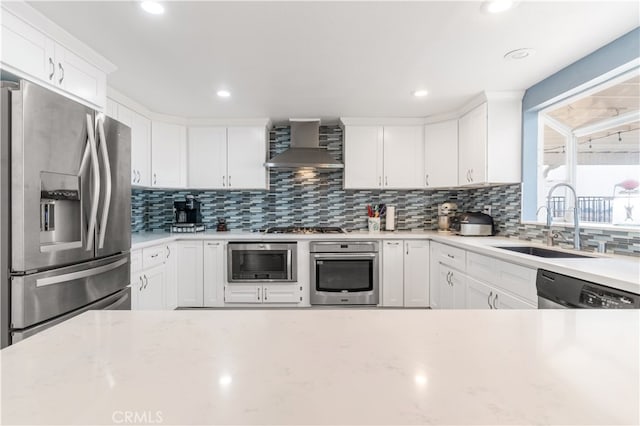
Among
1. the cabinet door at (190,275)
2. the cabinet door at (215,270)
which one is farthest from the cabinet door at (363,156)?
the cabinet door at (190,275)

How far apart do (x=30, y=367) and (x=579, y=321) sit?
1.13 m

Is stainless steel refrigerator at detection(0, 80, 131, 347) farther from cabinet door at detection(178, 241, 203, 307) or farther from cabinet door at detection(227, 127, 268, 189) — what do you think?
cabinet door at detection(227, 127, 268, 189)

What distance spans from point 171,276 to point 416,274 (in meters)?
2.66

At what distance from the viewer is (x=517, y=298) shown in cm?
205

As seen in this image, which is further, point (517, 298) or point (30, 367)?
point (517, 298)

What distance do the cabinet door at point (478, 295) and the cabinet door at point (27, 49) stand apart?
320 centimetres

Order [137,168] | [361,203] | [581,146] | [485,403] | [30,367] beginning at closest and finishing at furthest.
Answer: [485,403] < [30,367] < [581,146] < [137,168] < [361,203]

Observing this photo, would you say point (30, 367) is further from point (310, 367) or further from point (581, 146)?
point (581, 146)

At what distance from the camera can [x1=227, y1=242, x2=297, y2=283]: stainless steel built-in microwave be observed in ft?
11.2

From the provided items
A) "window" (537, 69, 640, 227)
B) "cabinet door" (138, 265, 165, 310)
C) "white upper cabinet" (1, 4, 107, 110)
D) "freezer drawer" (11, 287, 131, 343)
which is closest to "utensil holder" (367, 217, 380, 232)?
"window" (537, 69, 640, 227)

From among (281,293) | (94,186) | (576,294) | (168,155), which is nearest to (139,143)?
(168,155)

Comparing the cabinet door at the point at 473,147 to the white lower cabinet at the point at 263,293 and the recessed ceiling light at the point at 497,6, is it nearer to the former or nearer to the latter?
the recessed ceiling light at the point at 497,6

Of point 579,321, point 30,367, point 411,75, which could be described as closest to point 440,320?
point 579,321

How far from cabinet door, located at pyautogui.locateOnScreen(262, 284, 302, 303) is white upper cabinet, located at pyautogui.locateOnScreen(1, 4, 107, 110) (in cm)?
226
